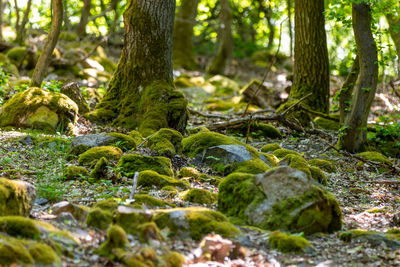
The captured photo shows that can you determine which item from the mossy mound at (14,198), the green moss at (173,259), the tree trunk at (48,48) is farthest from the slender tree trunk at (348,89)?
the mossy mound at (14,198)

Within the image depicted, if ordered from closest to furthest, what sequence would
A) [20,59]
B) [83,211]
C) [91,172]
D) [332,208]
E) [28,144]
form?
[83,211] → [332,208] → [91,172] → [28,144] → [20,59]

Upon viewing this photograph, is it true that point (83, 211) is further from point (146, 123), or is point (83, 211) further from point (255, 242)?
point (146, 123)

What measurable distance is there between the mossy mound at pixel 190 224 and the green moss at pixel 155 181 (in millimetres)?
1321

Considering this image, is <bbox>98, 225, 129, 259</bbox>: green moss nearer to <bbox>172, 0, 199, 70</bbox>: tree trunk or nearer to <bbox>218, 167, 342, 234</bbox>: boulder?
<bbox>218, 167, 342, 234</bbox>: boulder

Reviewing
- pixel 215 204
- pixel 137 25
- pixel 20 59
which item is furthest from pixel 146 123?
pixel 20 59

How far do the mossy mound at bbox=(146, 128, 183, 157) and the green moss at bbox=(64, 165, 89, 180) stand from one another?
139 centimetres

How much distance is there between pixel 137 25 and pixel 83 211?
516 cm

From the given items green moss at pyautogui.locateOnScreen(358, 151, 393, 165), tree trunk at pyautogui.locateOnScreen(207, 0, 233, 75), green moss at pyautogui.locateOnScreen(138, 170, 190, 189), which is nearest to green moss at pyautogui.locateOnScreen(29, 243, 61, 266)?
green moss at pyautogui.locateOnScreen(138, 170, 190, 189)

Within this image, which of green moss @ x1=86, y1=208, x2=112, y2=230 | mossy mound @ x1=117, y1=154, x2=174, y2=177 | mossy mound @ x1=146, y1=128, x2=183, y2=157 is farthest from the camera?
mossy mound @ x1=146, y1=128, x2=183, y2=157

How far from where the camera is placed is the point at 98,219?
12.6ft

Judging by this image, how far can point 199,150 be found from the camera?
7.12m

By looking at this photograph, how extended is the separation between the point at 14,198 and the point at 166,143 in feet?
11.2

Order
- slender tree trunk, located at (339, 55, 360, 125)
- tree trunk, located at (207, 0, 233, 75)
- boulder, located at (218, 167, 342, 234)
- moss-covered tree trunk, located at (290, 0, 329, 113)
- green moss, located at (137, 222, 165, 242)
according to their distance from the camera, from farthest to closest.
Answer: tree trunk, located at (207, 0, 233, 75), moss-covered tree trunk, located at (290, 0, 329, 113), slender tree trunk, located at (339, 55, 360, 125), boulder, located at (218, 167, 342, 234), green moss, located at (137, 222, 165, 242)

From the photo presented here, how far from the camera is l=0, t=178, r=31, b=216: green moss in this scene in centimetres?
367
